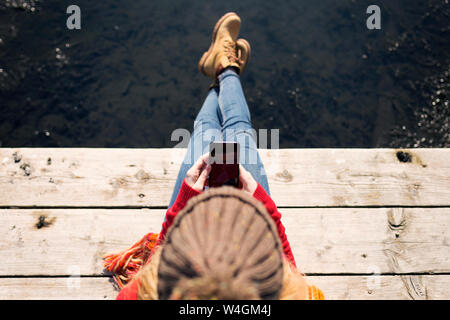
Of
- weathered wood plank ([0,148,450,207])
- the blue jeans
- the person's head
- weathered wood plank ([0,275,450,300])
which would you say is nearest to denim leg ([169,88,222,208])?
the blue jeans

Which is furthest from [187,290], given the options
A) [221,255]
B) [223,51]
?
[223,51]

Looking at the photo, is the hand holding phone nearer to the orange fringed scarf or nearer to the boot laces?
the orange fringed scarf

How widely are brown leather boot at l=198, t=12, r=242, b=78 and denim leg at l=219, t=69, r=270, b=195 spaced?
10 centimetres

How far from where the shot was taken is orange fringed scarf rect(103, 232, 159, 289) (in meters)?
1.15

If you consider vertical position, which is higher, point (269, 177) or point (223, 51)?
point (223, 51)

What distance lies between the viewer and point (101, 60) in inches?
89.6

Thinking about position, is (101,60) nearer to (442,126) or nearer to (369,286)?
(369,286)

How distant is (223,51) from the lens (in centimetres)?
184

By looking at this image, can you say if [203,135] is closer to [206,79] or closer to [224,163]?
[224,163]

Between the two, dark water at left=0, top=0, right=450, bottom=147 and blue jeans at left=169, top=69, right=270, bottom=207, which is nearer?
blue jeans at left=169, top=69, right=270, bottom=207

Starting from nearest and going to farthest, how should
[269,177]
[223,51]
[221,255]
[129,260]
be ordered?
1. [221,255]
2. [129,260]
3. [269,177]
4. [223,51]

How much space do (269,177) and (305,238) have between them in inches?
13.1

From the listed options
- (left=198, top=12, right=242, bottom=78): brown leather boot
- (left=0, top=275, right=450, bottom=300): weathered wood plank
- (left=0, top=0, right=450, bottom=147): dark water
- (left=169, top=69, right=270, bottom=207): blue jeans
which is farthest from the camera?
(left=0, top=0, right=450, bottom=147): dark water
